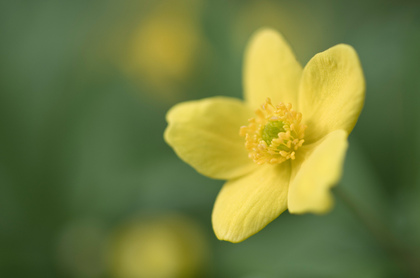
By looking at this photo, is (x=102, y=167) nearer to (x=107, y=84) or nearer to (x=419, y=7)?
(x=107, y=84)

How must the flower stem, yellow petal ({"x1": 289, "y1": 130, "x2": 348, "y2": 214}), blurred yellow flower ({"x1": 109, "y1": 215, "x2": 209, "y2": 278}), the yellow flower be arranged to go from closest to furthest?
yellow petal ({"x1": 289, "y1": 130, "x2": 348, "y2": 214})
the yellow flower
the flower stem
blurred yellow flower ({"x1": 109, "y1": 215, "x2": 209, "y2": 278})

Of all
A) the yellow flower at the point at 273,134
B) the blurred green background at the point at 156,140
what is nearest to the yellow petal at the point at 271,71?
the yellow flower at the point at 273,134

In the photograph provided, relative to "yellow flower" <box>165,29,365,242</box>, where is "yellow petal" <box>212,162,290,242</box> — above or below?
below

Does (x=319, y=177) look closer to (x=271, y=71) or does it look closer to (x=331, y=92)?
(x=331, y=92)

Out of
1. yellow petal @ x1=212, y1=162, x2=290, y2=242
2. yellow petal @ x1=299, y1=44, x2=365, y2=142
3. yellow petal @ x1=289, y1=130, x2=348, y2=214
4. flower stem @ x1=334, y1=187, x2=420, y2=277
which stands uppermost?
yellow petal @ x1=299, y1=44, x2=365, y2=142

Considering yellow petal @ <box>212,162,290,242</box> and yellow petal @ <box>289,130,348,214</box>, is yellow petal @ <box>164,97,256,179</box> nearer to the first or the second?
yellow petal @ <box>212,162,290,242</box>

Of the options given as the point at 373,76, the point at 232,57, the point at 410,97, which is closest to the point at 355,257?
the point at 410,97

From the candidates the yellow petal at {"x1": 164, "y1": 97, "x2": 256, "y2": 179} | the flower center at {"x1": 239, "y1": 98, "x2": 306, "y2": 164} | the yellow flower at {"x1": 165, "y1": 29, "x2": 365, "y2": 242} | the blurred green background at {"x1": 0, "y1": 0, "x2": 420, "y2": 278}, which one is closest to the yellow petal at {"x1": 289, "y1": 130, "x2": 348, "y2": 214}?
the yellow flower at {"x1": 165, "y1": 29, "x2": 365, "y2": 242}
